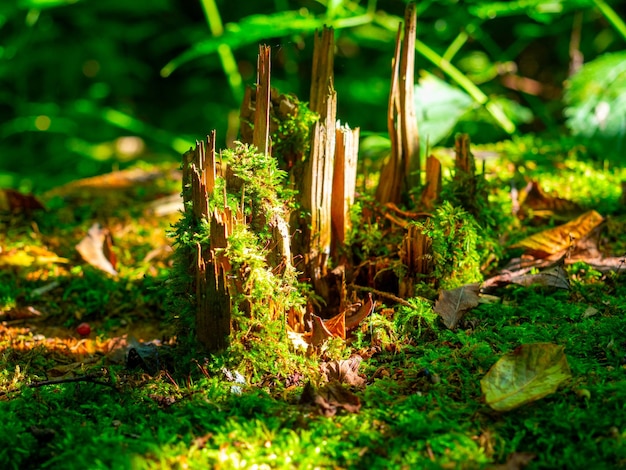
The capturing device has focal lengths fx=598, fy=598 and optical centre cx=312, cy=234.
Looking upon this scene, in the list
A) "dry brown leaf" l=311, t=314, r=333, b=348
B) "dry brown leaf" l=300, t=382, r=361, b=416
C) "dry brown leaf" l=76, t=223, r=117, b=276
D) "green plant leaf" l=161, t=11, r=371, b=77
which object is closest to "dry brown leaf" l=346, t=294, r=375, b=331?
"dry brown leaf" l=311, t=314, r=333, b=348

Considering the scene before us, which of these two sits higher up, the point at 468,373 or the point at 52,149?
the point at 52,149

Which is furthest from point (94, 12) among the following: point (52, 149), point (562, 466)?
point (562, 466)

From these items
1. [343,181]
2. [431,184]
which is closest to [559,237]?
[431,184]

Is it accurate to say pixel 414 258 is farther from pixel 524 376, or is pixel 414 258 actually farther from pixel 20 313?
pixel 20 313

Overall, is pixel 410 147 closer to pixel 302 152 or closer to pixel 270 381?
pixel 302 152

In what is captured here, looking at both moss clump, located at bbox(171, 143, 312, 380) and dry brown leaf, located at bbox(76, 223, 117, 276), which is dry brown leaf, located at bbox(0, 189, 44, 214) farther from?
moss clump, located at bbox(171, 143, 312, 380)

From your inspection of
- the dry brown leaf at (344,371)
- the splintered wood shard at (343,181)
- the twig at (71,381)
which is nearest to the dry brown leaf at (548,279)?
the splintered wood shard at (343,181)
